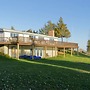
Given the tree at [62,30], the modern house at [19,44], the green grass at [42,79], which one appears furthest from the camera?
the tree at [62,30]

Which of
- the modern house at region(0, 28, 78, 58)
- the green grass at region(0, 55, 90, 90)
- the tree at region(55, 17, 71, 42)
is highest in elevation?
the tree at region(55, 17, 71, 42)

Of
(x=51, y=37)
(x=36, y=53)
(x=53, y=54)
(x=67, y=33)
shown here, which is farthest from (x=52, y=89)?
(x=67, y=33)

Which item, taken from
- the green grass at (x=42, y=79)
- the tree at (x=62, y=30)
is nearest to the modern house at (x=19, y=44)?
the green grass at (x=42, y=79)

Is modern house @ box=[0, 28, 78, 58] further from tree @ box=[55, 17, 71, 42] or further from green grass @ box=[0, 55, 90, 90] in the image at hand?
tree @ box=[55, 17, 71, 42]

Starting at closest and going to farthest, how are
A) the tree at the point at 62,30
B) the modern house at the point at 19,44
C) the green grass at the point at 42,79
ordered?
the green grass at the point at 42,79, the modern house at the point at 19,44, the tree at the point at 62,30

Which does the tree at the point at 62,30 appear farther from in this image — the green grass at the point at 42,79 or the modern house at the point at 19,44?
the green grass at the point at 42,79

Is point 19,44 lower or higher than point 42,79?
higher

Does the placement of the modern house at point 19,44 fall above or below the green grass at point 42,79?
above

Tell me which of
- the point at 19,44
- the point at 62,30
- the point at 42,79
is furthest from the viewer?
the point at 62,30

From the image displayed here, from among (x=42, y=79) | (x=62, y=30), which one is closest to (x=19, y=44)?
(x=42, y=79)

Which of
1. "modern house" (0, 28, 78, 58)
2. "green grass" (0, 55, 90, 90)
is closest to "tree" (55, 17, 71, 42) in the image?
"modern house" (0, 28, 78, 58)

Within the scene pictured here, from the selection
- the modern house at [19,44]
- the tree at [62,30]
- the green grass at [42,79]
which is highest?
the tree at [62,30]

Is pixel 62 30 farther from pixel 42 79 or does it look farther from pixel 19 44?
pixel 42 79

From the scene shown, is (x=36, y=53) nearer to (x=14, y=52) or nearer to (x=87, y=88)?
(x=14, y=52)
